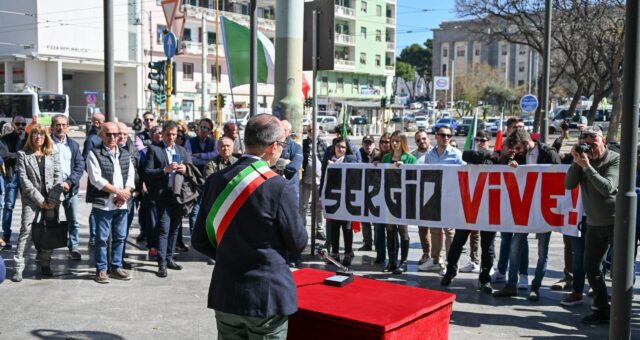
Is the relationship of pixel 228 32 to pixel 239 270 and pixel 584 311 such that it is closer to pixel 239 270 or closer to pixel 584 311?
pixel 584 311

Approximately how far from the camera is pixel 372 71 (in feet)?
253

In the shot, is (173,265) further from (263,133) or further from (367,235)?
(263,133)

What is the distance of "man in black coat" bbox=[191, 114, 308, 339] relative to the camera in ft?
11.7

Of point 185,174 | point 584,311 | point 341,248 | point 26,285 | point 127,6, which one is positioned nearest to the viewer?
point 584,311

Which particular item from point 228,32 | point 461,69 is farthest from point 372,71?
point 228,32

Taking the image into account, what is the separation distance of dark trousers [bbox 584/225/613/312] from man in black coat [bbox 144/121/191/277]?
191 inches

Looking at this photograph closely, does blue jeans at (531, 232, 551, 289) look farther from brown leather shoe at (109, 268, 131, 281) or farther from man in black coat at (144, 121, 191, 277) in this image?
brown leather shoe at (109, 268, 131, 281)

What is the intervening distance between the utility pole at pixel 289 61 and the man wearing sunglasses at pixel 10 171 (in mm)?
3716

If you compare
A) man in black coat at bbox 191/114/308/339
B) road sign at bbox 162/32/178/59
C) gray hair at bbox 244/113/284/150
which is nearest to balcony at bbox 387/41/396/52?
road sign at bbox 162/32/178/59

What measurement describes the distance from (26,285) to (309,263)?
11.5 ft

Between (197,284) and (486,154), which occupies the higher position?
(486,154)

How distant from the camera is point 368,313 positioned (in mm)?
3895

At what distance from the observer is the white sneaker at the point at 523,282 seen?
7.96 m

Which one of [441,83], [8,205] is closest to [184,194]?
[8,205]
